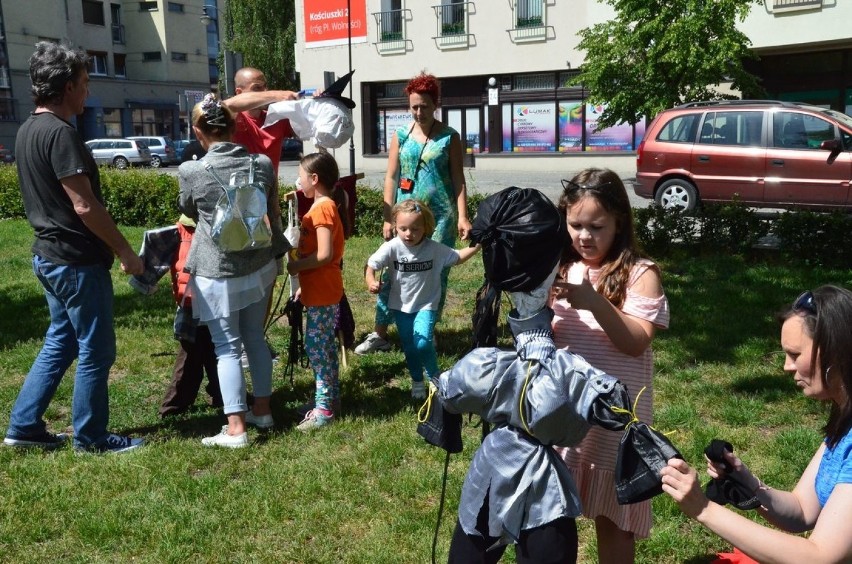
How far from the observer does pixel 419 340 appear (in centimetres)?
464

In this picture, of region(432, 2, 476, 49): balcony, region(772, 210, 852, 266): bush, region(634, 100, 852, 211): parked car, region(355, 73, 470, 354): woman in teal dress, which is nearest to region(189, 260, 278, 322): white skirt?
region(355, 73, 470, 354): woman in teal dress

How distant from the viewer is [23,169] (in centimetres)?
389

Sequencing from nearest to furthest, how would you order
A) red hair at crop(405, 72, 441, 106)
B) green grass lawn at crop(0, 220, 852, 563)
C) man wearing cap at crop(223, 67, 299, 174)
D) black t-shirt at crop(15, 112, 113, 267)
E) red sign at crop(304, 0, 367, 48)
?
green grass lawn at crop(0, 220, 852, 563) < black t-shirt at crop(15, 112, 113, 267) < man wearing cap at crop(223, 67, 299, 174) < red hair at crop(405, 72, 441, 106) < red sign at crop(304, 0, 367, 48)

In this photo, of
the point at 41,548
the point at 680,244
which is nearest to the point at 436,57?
the point at 680,244

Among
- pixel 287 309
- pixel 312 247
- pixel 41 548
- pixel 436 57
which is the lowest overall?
pixel 41 548

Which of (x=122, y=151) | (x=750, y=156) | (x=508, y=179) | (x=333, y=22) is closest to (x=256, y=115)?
(x=750, y=156)

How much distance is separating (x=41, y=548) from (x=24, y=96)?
133ft

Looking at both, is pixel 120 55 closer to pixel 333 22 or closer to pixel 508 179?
pixel 333 22

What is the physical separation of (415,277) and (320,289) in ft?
1.88

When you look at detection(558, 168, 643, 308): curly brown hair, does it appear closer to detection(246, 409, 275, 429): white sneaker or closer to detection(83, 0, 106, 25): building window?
detection(246, 409, 275, 429): white sneaker

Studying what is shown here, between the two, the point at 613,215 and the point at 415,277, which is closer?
the point at 613,215

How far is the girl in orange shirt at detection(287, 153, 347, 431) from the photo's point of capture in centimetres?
446

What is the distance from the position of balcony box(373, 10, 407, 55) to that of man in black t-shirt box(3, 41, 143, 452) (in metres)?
26.0

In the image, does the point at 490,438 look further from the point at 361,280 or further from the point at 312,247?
the point at 361,280
